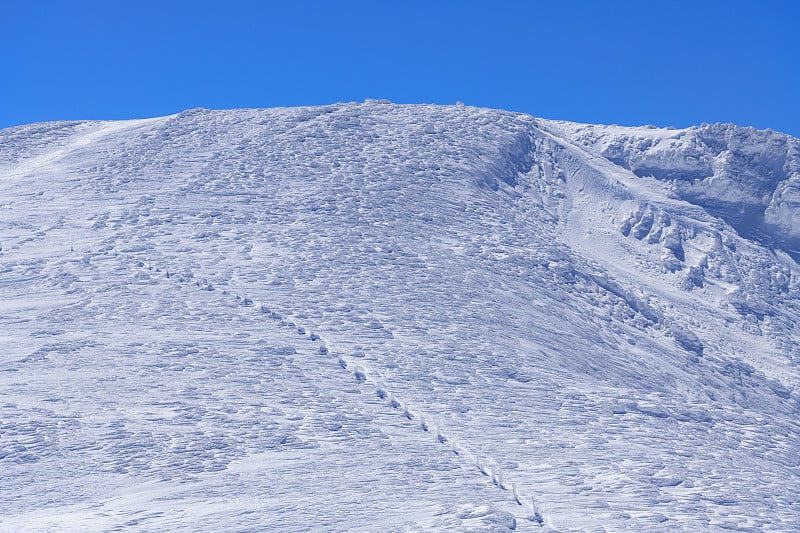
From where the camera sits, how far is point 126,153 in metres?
35.1

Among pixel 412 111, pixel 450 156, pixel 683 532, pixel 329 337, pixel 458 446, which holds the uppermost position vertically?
pixel 412 111

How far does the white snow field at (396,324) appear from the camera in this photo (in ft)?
49.8

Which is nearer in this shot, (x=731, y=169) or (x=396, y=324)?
(x=396, y=324)

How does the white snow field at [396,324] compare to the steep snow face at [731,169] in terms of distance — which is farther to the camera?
the steep snow face at [731,169]

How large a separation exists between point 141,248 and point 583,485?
50.9 feet

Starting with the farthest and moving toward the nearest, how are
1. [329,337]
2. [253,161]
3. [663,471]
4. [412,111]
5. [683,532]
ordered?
[412,111]
[253,161]
[329,337]
[663,471]
[683,532]

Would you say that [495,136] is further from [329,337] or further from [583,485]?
[583,485]

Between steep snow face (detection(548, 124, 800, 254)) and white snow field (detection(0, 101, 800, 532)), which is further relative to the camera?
steep snow face (detection(548, 124, 800, 254))

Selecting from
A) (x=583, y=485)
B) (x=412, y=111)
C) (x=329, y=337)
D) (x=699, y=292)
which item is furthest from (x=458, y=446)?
(x=412, y=111)

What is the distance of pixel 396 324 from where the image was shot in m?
22.3

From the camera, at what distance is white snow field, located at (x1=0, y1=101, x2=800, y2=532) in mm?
15172

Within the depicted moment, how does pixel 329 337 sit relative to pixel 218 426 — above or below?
above

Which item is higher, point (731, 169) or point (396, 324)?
point (731, 169)

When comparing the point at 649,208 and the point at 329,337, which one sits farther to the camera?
the point at 649,208
